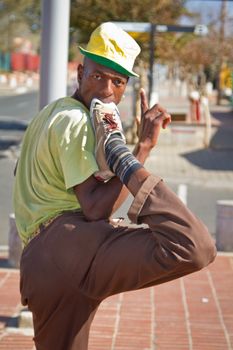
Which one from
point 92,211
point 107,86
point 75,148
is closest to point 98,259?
point 92,211

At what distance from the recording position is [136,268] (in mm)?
2562

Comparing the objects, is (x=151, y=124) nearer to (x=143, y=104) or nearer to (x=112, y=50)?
(x=143, y=104)

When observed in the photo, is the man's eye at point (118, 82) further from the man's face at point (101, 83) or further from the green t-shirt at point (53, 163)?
the green t-shirt at point (53, 163)

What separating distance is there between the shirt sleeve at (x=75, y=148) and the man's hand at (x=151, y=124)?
19 cm

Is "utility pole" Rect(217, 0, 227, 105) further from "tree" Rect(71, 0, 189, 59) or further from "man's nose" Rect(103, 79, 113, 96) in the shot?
"man's nose" Rect(103, 79, 113, 96)

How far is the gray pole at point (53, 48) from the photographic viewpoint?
5.13 metres

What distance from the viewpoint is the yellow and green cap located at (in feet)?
9.07

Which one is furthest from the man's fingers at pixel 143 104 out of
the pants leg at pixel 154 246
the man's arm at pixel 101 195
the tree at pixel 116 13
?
the tree at pixel 116 13

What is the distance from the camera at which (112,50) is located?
2777 millimetres

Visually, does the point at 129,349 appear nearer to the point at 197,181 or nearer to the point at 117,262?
the point at 117,262

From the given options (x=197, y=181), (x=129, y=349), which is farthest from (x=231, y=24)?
(x=129, y=349)

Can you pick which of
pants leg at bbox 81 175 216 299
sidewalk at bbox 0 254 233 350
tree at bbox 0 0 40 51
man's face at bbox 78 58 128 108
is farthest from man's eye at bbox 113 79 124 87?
tree at bbox 0 0 40 51

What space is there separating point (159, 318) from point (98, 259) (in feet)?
9.21

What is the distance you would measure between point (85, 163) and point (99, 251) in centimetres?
31
